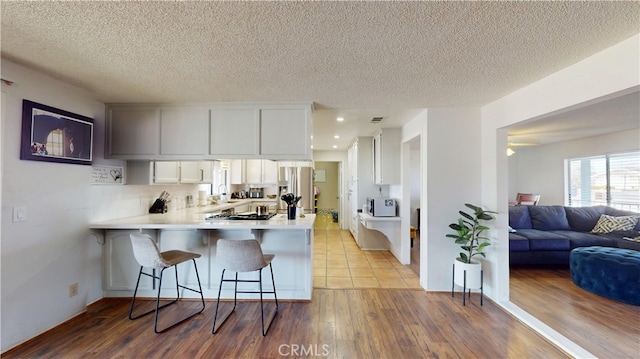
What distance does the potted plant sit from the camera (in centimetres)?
280

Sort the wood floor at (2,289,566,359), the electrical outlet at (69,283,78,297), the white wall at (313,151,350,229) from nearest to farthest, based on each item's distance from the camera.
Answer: the wood floor at (2,289,566,359) < the electrical outlet at (69,283,78,297) < the white wall at (313,151,350,229)

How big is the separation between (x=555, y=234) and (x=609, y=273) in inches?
49.7

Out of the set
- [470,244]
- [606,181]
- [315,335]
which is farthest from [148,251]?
[606,181]

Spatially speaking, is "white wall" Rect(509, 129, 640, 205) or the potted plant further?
"white wall" Rect(509, 129, 640, 205)

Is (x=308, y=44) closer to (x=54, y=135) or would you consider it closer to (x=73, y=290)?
(x=54, y=135)

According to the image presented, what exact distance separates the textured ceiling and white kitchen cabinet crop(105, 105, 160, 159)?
0.38 meters

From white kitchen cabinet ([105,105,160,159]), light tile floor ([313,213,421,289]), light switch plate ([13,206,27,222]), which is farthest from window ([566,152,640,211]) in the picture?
light switch plate ([13,206,27,222])

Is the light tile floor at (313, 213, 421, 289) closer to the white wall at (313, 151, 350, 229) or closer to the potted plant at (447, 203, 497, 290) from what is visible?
the potted plant at (447, 203, 497, 290)

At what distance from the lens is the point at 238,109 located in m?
2.92

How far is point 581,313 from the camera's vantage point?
8.39ft

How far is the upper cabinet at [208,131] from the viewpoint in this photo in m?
2.88

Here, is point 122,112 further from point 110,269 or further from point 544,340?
point 544,340

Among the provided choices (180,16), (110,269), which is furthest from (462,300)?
(110,269)

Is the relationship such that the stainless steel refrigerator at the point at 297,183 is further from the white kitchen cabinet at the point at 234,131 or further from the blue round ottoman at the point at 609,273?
the blue round ottoman at the point at 609,273
